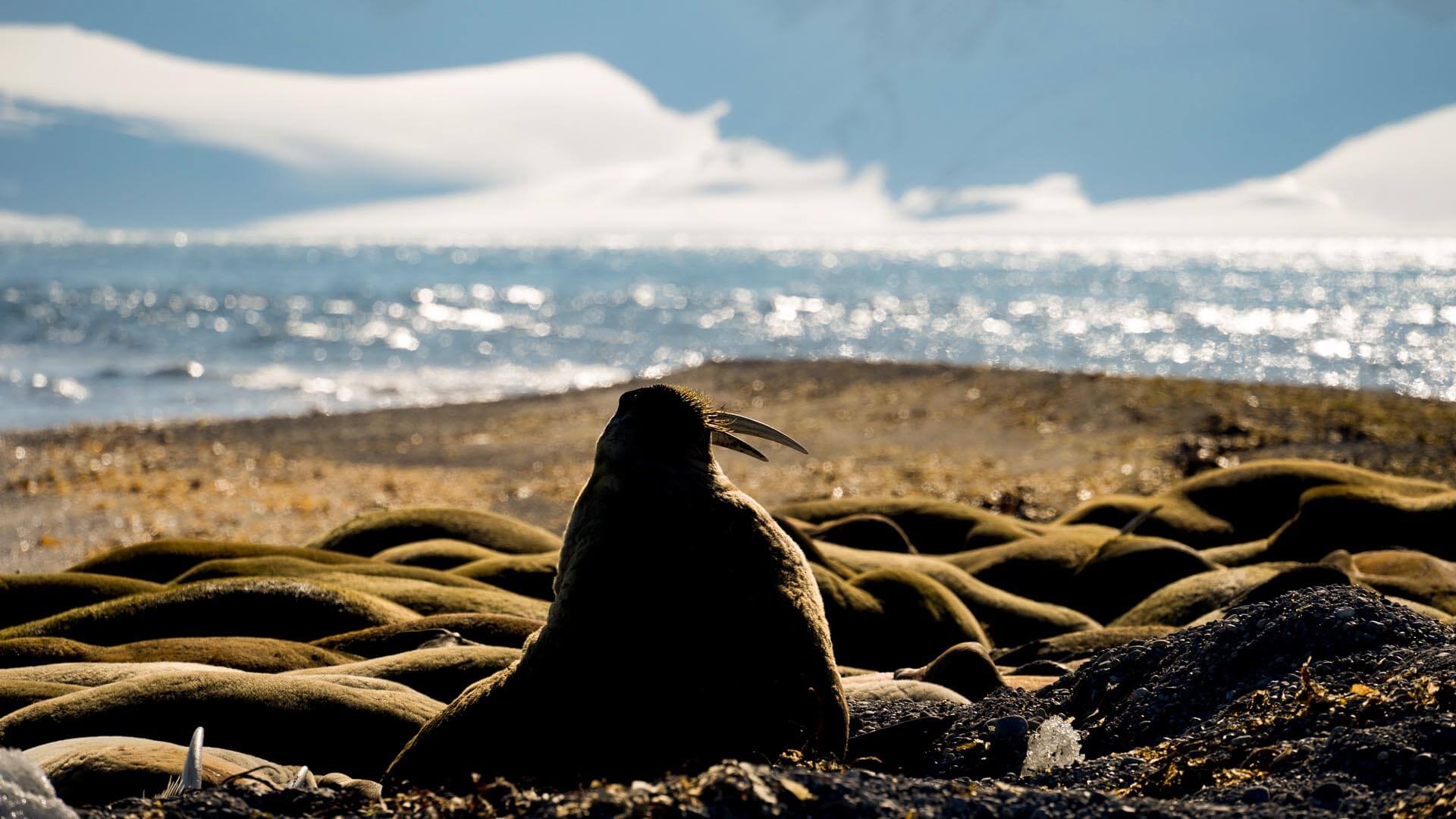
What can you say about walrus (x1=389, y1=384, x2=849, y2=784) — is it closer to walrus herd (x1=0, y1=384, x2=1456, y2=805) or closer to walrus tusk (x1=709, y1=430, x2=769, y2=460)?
walrus herd (x1=0, y1=384, x2=1456, y2=805)

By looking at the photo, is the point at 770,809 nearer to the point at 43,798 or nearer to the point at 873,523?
the point at 43,798

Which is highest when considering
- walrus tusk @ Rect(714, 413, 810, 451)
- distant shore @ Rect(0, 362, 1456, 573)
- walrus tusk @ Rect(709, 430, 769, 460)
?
walrus tusk @ Rect(714, 413, 810, 451)

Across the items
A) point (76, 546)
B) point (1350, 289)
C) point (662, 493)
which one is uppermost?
point (1350, 289)

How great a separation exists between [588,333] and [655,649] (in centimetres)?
3730

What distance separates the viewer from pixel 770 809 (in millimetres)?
2447

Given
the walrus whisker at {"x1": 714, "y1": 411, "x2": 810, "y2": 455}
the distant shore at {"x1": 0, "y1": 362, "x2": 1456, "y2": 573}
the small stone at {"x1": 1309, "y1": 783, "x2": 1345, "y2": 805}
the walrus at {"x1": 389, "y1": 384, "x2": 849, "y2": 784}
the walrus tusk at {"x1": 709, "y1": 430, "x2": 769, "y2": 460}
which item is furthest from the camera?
the distant shore at {"x1": 0, "y1": 362, "x2": 1456, "y2": 573}

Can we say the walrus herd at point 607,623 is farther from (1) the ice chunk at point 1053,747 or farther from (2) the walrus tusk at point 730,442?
(1) the ice chunk at point 1053,747

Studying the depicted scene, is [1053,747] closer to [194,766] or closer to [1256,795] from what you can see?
[1256,795]

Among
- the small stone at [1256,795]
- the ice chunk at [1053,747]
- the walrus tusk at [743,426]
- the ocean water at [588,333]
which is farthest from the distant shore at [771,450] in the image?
the small stone at [1256,795]

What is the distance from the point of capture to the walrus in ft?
10.8

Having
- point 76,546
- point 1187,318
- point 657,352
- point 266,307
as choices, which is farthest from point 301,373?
point 1187,318

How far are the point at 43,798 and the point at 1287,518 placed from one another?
9645mm

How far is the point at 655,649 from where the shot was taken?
11.0 ft

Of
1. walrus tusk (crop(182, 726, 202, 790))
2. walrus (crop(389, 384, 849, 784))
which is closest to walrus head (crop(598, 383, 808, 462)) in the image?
walrus (crop(389, 384, 849, 784))
